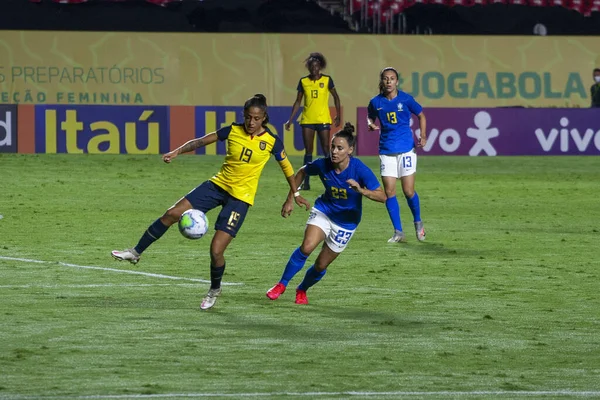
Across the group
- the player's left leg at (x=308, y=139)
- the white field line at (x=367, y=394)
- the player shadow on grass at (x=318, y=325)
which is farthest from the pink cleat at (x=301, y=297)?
the player's left leg at (x=308, y=139)

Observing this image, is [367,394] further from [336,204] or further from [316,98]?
[316,98]

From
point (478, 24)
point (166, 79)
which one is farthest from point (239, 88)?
point (478, 24)

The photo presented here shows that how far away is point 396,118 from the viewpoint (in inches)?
648

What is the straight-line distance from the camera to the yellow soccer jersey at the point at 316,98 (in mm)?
21938

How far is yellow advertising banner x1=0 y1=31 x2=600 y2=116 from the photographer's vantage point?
3744 cm

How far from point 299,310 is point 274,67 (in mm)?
28139

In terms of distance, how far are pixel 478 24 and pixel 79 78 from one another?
11.6 meters

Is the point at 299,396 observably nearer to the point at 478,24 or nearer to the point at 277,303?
the point at 277,303

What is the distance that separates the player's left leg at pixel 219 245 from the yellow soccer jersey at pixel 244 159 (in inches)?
10.3

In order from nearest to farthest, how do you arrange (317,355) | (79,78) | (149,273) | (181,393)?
(181,393), (317,355), (149,273), (79,78)

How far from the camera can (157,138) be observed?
3058 cm

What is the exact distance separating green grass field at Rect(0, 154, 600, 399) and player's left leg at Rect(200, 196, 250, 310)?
157mm

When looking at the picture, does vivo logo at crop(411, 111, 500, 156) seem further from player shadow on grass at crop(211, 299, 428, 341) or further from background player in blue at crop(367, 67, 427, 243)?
player shadow on grass at crop(211, 299, 428, 341)

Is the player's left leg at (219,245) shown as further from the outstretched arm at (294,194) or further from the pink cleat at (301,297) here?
the pink cleat at (301,297)
